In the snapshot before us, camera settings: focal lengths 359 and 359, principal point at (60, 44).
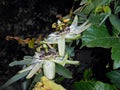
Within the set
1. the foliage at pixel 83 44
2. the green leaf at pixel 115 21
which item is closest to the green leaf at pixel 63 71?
the foliage at pixel 83 44

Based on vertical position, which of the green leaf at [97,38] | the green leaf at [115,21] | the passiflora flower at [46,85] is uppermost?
the green leaf at [115,21]

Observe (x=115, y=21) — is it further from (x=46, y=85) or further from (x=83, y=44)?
(x=46, y=85)

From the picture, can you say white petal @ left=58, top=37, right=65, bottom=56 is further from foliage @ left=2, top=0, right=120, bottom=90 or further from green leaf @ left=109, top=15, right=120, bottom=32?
green leaf @ left=109, top=15, right=120, bottom=32

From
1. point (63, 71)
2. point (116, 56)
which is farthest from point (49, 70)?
point (116, 56)

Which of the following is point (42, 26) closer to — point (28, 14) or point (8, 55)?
point (28, 14)

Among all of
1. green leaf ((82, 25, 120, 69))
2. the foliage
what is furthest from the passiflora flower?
green leaf ((82, 25, 120, 69))

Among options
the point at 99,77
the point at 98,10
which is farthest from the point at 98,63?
the point at 98,10

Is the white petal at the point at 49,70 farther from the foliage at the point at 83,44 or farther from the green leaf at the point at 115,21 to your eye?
the green leaf at the point at 115,21

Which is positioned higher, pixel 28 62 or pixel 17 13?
pixel 17 13
